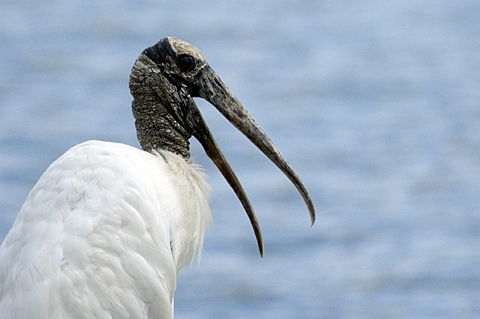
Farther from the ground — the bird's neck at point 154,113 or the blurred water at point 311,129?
the blurred water at point 311,129

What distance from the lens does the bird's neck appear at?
4.12m

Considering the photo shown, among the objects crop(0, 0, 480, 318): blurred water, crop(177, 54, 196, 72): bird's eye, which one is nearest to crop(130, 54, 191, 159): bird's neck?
crop(177, 54, 196, 72): bird's eye

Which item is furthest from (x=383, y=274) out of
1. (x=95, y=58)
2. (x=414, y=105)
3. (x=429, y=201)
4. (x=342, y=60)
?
(x=95, y=58)

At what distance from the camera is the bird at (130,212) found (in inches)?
140

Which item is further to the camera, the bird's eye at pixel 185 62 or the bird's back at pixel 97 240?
the bird's eye at pixel 185 62

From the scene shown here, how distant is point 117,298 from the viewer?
3682 mm

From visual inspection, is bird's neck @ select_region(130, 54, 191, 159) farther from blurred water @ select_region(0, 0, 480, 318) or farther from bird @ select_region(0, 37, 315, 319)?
blurred water @ select_region(0, 0, 480, 318)

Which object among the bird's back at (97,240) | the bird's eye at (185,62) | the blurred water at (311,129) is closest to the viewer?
the bird's back at (97,240)

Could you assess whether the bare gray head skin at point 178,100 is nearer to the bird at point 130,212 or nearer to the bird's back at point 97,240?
the bird at point 130,212

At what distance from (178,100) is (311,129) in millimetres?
7967

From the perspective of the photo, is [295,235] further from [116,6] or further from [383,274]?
[116,6]

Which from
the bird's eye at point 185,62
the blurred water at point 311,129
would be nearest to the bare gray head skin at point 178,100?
the bird's eye at point 185,62

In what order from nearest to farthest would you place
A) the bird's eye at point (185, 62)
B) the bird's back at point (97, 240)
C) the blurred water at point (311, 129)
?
the bird's back at point (97, 240) < the bird's eye at point (185, 62) < the blurred water at point (311, 129)

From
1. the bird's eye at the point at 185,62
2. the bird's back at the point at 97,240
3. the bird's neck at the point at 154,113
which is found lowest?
the bird's back at the point at 97,240
